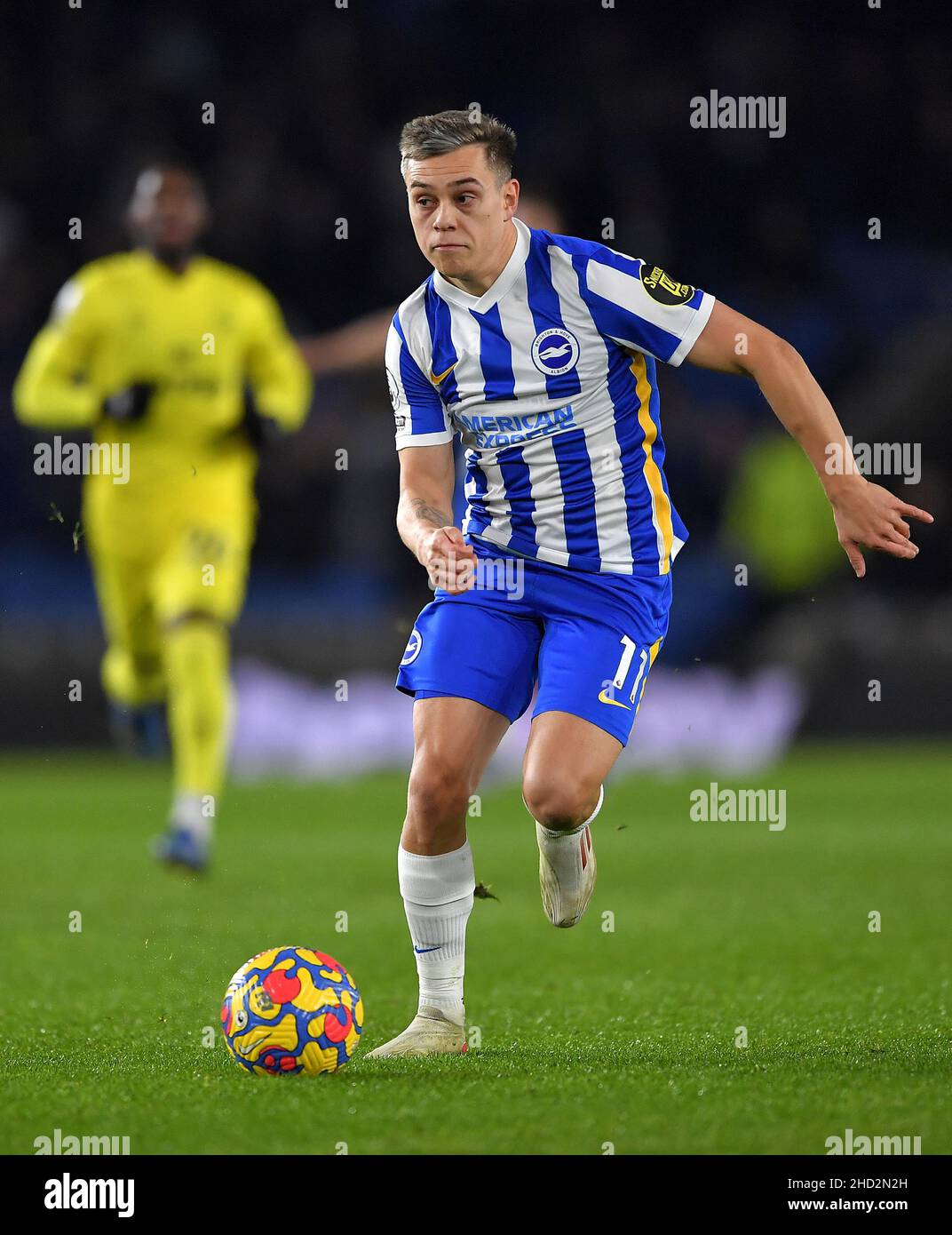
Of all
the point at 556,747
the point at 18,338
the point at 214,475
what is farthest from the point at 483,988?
the point at 18,338

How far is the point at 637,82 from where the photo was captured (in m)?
18.1

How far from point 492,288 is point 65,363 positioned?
4.62 m

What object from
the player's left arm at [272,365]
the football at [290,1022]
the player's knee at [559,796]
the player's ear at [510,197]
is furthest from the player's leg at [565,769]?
the player's left arm at [272,365]

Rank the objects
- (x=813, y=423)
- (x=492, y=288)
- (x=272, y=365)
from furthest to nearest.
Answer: (x=272, y=365)
(x=492, y=288)
(x=813, y=423)

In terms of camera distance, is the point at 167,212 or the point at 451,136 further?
the point at 167,212

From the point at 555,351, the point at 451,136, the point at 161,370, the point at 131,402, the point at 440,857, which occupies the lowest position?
the point at 440,857

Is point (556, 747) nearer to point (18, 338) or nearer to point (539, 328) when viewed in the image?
point (539, 328)

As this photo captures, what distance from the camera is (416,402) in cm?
405

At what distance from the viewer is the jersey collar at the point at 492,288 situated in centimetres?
396

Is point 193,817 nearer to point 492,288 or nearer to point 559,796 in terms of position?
point 559,796

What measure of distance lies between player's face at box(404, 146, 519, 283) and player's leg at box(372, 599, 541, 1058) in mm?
783

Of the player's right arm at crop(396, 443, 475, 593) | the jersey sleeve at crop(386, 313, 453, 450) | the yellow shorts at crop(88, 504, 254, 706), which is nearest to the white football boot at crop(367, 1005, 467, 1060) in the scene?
the player's right arm at crop(396, 443, 475, 593)

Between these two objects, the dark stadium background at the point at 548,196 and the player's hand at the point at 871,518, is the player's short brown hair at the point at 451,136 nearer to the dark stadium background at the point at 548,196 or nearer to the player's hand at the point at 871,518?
the player's hand at the point at 871,518

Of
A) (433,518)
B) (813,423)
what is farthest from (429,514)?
(813,423)
